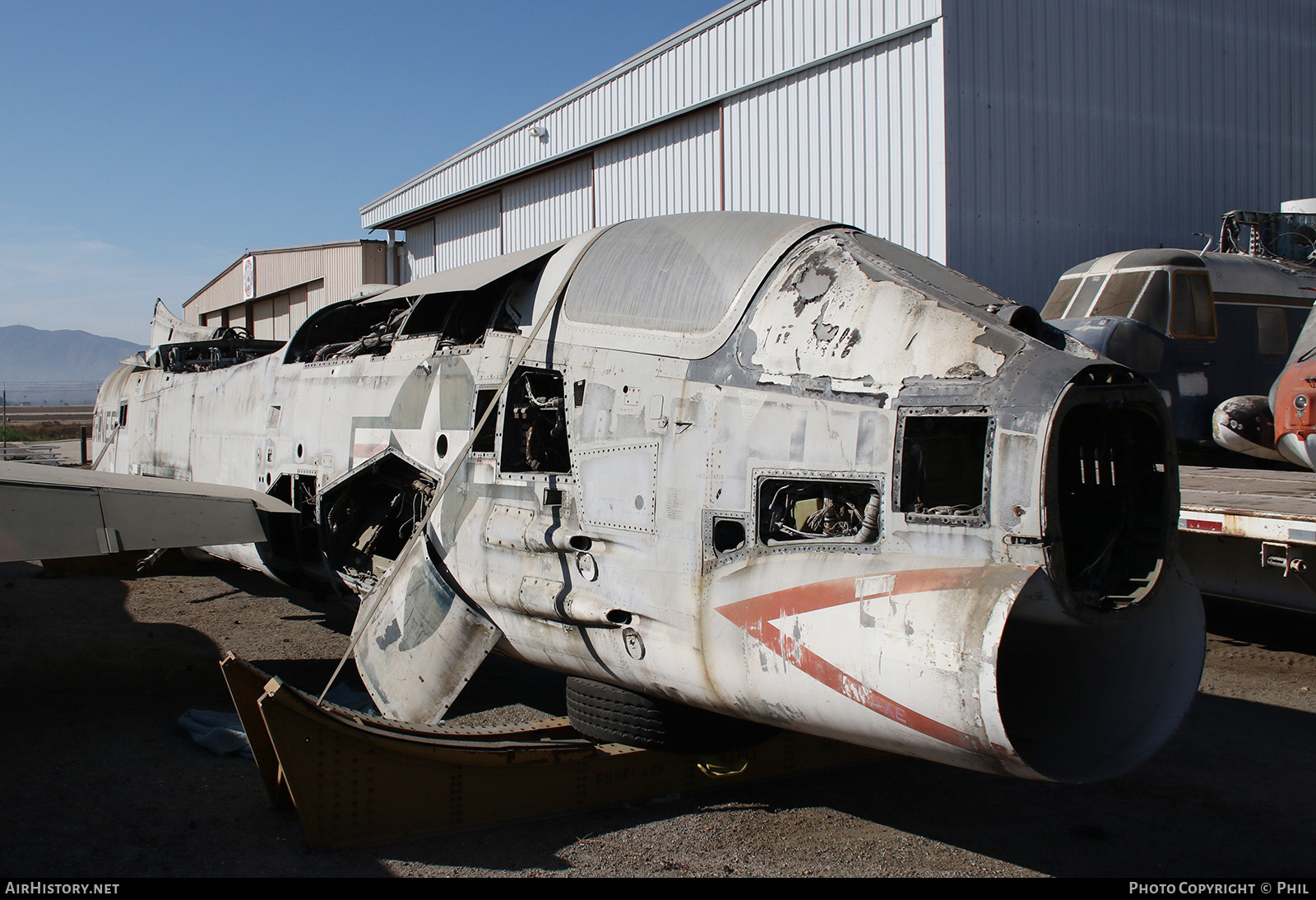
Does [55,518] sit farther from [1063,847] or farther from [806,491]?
[1063,847]

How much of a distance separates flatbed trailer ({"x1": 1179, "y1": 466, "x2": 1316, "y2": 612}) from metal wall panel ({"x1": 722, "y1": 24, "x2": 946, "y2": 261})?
583cm

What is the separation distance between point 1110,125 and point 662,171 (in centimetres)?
709

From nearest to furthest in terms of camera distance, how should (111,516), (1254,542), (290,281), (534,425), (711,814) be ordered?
(711,814)
(534,425)
(111,516)
(1254,542)
(290,281)

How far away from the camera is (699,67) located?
14.7 metres

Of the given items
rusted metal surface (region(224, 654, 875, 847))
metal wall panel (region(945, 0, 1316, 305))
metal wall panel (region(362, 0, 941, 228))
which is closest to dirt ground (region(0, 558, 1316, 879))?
rusted metal surface (region(224, 654, 875, 847))

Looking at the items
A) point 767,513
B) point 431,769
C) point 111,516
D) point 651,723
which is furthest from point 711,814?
point 111,516

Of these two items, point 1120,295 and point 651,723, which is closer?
point 651,723

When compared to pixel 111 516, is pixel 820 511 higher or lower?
higher

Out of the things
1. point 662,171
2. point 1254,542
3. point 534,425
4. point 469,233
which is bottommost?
point 1254,542

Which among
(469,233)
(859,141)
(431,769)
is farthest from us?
(469,233)

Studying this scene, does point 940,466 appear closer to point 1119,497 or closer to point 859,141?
point 1119,497

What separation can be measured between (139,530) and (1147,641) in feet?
18.8

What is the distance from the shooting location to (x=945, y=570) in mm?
3025

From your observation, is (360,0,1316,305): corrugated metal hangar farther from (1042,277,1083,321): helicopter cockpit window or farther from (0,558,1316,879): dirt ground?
(0,558,1316,879): dirt ground
